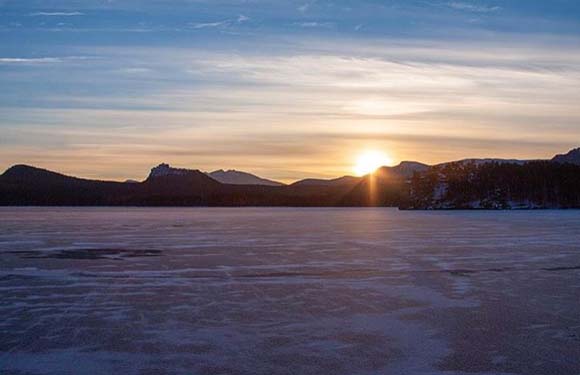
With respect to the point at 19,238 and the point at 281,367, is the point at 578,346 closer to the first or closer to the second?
the point at 281,367

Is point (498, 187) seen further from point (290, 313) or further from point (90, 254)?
point (290, 313)

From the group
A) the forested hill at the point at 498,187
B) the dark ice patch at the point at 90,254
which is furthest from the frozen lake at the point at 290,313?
the forested hill at the point at 498,187

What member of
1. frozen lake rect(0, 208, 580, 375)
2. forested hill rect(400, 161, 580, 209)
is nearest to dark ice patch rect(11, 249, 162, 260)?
frozen lake rect(0, 208, 580, 375)

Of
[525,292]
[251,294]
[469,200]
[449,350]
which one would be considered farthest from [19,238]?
[469,200]

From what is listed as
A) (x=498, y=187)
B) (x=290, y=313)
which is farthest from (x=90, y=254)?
(x=498, y=187)

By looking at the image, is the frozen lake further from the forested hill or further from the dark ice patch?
the forested hill

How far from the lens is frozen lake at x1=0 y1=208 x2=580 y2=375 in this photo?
23.2 ft

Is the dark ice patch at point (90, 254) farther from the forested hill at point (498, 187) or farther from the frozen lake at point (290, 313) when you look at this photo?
the forested hill at point (498, 187)

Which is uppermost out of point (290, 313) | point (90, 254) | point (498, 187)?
point (498, 187)

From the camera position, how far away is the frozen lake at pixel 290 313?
23.2 feet

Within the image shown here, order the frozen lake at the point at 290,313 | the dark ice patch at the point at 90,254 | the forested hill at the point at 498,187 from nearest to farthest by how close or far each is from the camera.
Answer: the frozen lake at the point at 290,313
the dark ice patch at the point at 90,254
the forested hill at the point at 498,187

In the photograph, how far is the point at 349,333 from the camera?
27.7 feet

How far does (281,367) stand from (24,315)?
14.8 feet

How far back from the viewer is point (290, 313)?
9.81m
